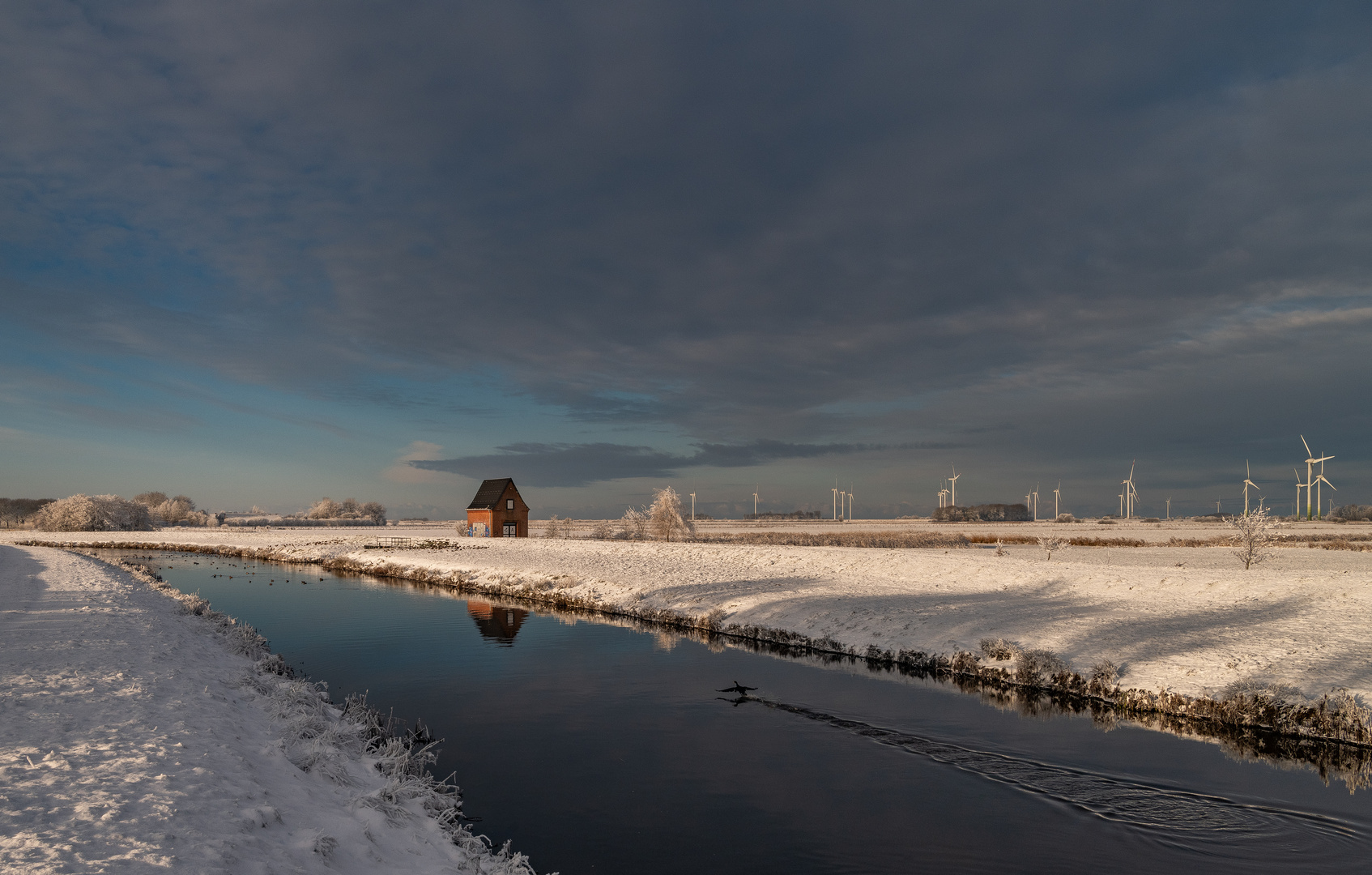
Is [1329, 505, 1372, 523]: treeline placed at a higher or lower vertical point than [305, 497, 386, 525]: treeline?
higher

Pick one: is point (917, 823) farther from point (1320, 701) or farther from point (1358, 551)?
point (1358, 551)

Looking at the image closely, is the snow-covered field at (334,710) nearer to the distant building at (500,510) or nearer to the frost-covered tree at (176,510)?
the distant building at (500,510)

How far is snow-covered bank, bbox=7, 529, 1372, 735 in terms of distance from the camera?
17.7 meters

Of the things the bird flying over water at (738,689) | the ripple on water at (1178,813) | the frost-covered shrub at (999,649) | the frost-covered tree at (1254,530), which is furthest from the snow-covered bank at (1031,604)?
the bird flying over water at (738,689)

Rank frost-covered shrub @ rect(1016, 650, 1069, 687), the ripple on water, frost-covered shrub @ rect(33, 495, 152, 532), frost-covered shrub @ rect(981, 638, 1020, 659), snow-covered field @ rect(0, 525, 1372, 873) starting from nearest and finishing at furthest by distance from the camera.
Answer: snow-covered field @ rect(0, 525, 1372, 873), the ripple on water, frost-covered shrub @ rect(1016, 650, 1069, 687), frost-covered shrub @ rect(981, 638, 1020, 659), frost-covered shrub @ rect(33, 495, 152, 532)

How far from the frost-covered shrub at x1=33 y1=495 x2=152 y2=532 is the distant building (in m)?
67.6

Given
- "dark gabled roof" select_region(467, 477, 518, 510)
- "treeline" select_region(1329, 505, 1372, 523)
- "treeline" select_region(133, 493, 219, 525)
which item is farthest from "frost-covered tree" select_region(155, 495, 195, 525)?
"treeline" select_region(1329, 505, 1372, 523)

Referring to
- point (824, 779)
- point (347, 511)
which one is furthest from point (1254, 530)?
point (347, 511)

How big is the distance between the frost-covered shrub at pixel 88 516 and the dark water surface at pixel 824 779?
117292 millimetres

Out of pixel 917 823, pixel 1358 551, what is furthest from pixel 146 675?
pixel 1358 551

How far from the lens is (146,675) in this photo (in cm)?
1280

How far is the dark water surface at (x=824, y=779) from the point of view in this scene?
9625 mm

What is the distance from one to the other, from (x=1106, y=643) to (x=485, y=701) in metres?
17.3

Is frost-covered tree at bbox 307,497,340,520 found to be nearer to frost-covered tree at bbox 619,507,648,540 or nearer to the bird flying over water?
frost-covered tree at bbox 619,507,648,540
